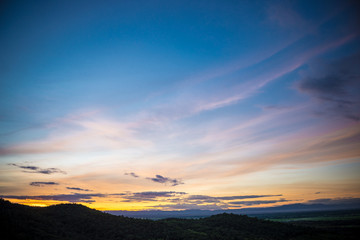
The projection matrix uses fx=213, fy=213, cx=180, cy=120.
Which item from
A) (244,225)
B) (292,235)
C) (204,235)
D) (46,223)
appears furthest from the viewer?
(244,225)

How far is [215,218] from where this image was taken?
89500 millimetres

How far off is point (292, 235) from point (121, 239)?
57.3 meters

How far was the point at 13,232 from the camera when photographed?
36094 mm

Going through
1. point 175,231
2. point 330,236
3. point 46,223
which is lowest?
point 330,236

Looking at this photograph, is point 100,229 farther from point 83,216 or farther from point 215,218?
point 215,218

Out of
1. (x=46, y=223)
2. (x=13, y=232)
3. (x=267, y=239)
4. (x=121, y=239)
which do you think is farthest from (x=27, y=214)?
(x=267, y=239)

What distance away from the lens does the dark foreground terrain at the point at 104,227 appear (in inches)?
1678

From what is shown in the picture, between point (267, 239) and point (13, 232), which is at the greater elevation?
point (13, 232)

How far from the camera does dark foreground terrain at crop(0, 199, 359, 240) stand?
42625mm

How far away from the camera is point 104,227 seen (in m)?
59.4

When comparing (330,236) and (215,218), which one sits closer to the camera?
(330,236)

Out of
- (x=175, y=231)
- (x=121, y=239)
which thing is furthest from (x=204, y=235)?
(x=121, y=239)

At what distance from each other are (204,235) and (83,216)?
122 ft

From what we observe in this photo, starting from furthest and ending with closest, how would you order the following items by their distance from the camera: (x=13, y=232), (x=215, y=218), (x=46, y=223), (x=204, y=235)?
(x=215, y=218)
(x=204, y=235)
(x=46, y=223)
(x=13, y=232)
